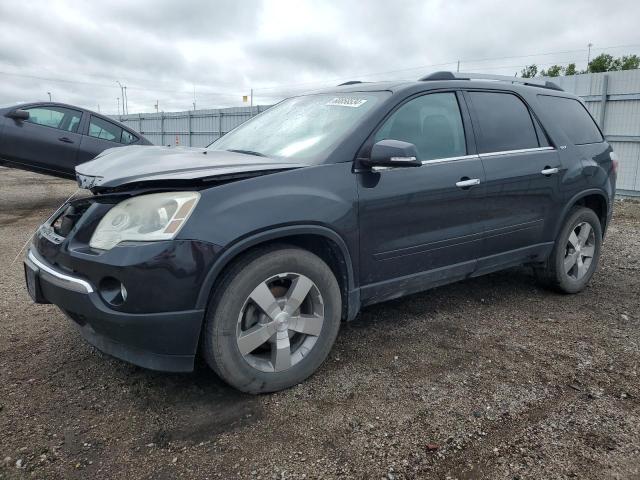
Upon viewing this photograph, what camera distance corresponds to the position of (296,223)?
2.67 m

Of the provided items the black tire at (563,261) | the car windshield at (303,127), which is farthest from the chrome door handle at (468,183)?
the black tire at (563,261)

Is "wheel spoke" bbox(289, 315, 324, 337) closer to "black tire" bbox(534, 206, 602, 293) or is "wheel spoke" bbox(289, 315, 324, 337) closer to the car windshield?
the car windshield

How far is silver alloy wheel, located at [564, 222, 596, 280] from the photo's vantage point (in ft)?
14.7

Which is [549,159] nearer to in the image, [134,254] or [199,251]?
[199,251]

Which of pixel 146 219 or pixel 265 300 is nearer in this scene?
pixel 146 219

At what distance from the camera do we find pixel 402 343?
3.41 meters

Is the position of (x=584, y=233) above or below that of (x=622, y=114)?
below

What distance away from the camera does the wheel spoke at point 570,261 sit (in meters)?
4.45

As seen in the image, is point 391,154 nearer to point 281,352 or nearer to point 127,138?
point 281,352

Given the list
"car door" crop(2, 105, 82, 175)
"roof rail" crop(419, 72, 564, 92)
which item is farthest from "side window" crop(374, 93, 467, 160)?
"car door" crop(2, 105, 82, 175)

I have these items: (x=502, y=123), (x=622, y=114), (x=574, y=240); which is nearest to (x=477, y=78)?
(x=502, y=123)

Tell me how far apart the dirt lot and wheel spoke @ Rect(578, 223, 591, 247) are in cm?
90

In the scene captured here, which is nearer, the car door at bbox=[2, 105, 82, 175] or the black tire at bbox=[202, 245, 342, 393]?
the black tire at bbox=[202, 245, 342, 393]

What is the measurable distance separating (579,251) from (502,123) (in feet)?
4.96
